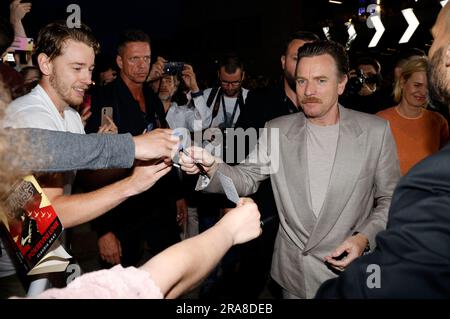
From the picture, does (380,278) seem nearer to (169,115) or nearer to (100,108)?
(100,108)

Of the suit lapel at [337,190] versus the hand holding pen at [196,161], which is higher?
the hand holding pen at [196,161]

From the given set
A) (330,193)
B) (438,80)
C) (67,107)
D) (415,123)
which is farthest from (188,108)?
(438,80)

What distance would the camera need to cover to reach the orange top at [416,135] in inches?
132

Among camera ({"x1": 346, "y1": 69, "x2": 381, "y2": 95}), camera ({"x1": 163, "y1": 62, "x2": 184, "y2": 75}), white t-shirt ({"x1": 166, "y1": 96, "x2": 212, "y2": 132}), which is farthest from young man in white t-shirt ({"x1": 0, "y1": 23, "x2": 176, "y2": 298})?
camera ({"x1": 346, "y1": 69, "x2": 381, "y2": 95})

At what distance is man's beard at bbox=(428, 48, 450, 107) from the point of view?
1288mm

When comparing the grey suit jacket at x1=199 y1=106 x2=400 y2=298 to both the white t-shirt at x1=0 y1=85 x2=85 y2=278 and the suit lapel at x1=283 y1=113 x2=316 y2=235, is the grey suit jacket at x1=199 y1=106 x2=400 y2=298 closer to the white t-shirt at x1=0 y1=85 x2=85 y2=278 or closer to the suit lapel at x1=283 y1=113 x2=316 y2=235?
the suit lapel at x1=283 y1=113 x2=316 y2=235

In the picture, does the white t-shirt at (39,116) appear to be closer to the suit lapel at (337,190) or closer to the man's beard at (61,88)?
the man's beard at (61,88)

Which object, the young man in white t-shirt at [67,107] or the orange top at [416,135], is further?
the orange top at [416,135]

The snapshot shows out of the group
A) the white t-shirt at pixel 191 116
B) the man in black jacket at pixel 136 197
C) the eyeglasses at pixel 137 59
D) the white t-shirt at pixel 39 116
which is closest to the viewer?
the white t-shirt at pixel 39 116

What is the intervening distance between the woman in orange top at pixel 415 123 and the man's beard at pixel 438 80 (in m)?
2.15

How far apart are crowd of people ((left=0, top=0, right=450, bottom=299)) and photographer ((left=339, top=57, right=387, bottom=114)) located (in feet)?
0.18

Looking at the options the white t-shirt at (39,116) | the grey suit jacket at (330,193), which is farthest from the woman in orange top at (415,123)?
the white t-shirt at (39,116)
